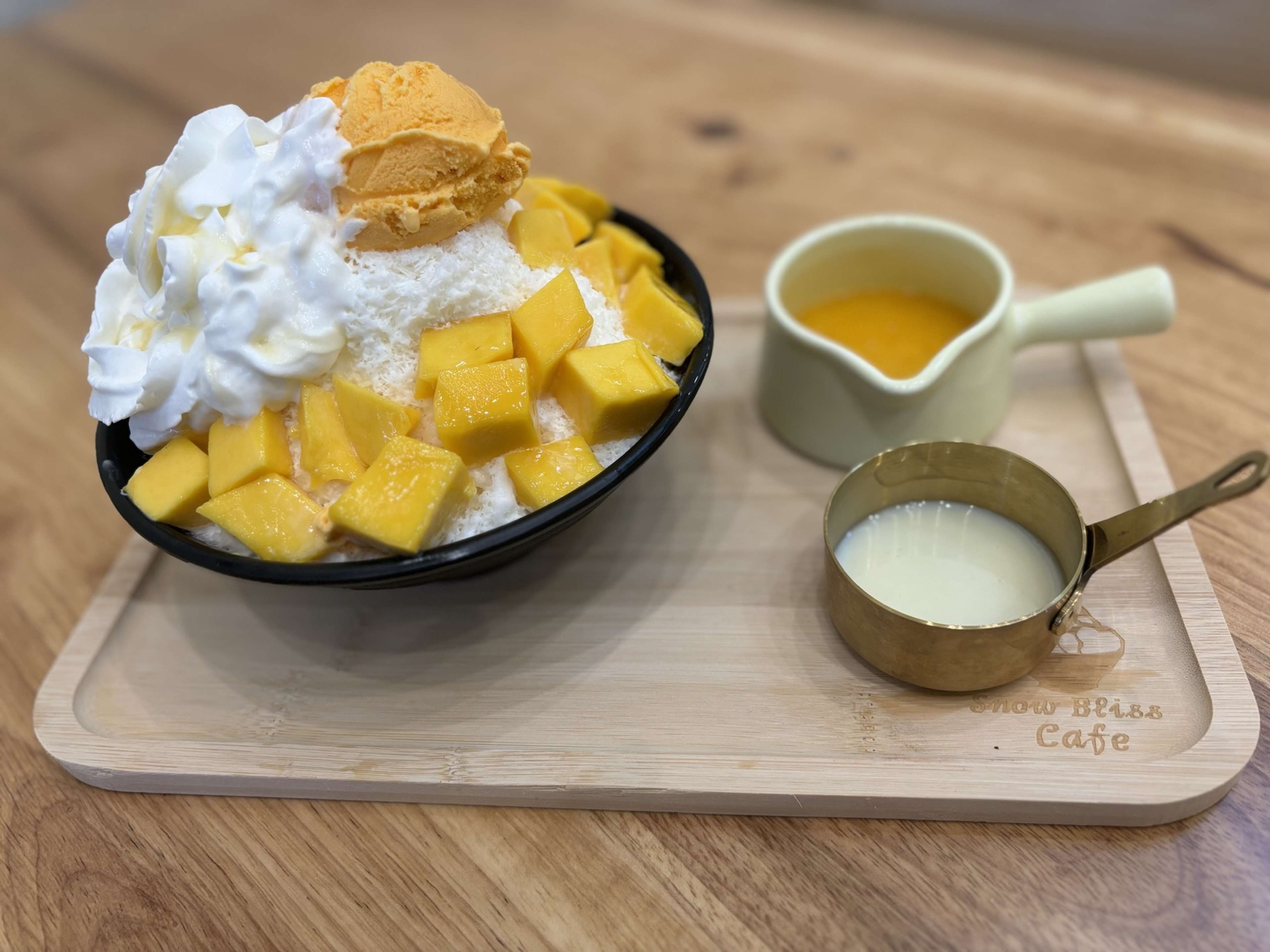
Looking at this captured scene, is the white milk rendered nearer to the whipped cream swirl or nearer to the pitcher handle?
the pitcher handle

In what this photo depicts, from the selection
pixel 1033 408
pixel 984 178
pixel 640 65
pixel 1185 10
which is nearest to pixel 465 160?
pixel 1033 408

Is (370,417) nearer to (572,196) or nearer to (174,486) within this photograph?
(174,486)

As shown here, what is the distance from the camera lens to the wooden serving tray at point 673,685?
1030 millimetres

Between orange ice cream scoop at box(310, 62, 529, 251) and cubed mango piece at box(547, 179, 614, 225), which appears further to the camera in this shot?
cubed mango piece at box(547, 179, 614, 225)

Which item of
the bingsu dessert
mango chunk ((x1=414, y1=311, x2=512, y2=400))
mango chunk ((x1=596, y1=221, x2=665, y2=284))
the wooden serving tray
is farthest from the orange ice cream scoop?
the wooden serving tray

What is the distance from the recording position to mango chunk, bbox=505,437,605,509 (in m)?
1.09

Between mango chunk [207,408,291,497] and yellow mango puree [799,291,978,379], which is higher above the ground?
mango chunk [207,408,291,497]

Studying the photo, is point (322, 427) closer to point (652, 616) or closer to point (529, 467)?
point (529, 467)

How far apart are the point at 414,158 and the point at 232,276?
0.83 ft

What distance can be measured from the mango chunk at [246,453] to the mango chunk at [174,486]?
2 cm

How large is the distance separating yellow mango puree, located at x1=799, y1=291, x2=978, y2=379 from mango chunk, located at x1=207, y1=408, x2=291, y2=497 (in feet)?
2.72

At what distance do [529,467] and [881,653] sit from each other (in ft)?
1.54

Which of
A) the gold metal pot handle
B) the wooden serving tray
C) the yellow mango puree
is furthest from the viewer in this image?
the yellow mango puree

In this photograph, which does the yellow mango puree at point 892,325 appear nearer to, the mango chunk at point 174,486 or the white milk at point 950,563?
the white milk at point 950,563
